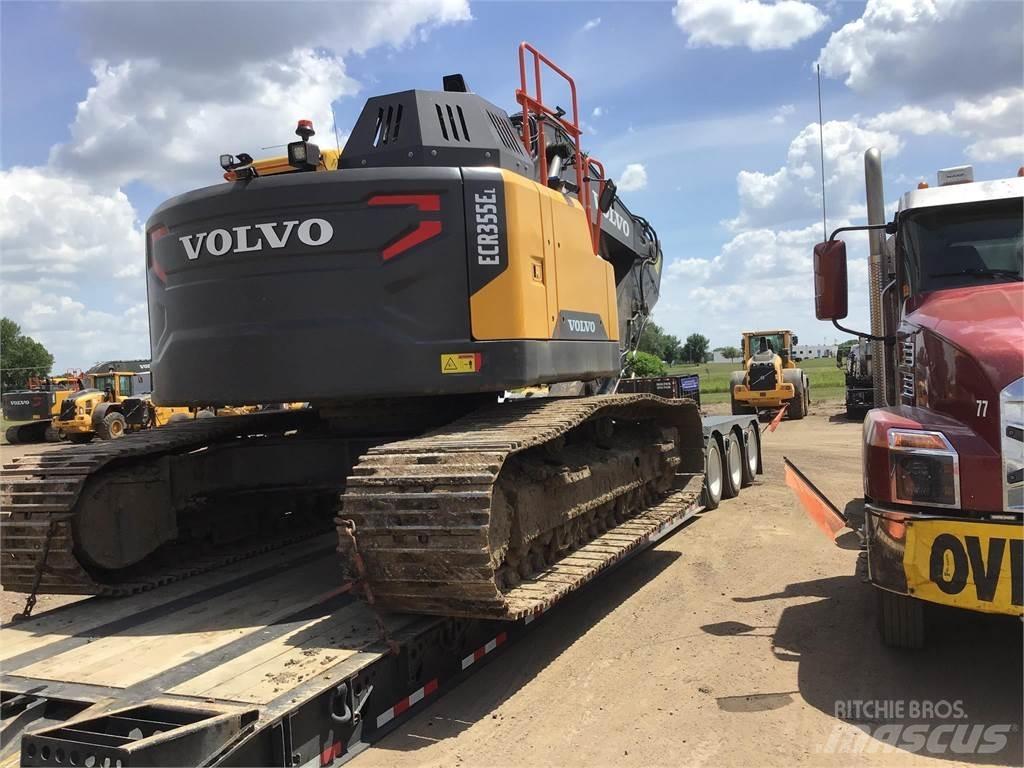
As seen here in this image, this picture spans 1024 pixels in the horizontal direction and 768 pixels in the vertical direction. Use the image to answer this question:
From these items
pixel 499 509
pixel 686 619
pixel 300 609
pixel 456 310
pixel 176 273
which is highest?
pixel 176 273

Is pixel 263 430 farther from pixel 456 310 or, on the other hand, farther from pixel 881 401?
pixel 881 401

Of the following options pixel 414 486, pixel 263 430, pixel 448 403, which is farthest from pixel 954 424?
pixel 263 430

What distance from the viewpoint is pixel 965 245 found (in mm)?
5230

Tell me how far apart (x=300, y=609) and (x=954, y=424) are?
3695mm

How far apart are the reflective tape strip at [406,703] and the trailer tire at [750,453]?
25.5ft

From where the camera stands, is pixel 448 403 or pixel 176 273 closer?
pixel 176 273

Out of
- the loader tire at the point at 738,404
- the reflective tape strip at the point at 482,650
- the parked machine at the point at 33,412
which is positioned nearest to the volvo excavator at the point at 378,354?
the reflective tape strip at the point at 482,650

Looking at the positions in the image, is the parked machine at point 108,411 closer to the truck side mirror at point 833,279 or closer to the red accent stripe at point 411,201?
the red accent stripe at point 411,201

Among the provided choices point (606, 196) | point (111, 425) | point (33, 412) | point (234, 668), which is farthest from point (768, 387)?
point (33, 412)

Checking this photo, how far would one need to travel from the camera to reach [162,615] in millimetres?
4914

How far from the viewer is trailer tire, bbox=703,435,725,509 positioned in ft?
31.8

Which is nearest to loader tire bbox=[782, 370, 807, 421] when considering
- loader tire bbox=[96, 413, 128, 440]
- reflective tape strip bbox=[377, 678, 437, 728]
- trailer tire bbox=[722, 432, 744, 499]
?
trailer tire bbox=[722, 432, 744, 499]

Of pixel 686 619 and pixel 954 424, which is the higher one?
pixel 954 424

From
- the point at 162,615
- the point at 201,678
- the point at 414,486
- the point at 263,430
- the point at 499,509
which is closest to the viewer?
the point at 201,678
